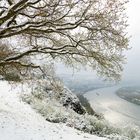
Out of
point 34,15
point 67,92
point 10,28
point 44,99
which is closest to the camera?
point 10,28

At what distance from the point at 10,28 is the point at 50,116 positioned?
10404 millimetres

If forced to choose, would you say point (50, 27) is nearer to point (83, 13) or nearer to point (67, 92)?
point (83, 13)

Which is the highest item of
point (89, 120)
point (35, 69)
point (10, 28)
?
point (10, 28)

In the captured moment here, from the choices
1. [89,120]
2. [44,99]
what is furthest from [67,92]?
[89,120]

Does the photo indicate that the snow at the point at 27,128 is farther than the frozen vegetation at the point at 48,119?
No

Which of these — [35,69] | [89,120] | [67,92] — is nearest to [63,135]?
[35,69]

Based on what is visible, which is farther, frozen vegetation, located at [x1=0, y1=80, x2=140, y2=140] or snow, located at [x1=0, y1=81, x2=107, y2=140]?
frozen vegetation, located at [x1=0, y1=80, x2=140, y2=140]

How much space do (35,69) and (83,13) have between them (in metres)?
4.39

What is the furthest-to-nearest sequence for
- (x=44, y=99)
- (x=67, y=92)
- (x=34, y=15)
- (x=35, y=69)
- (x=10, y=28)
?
(x=67, y=92) → (x=44, y=99) → (x=35, y=69) → (x=34, y=15) → (x=10, y=28)

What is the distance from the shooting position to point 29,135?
1711 cm

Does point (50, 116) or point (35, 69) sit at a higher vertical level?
point (35, 69)

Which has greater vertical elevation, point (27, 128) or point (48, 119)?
point (27, 128)

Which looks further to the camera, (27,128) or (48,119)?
(48,119)

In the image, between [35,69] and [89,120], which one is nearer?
[35,69]
